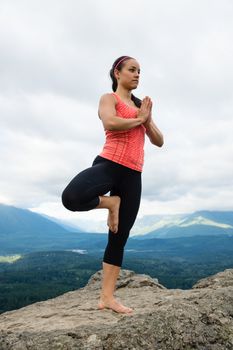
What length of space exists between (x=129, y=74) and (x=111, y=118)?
0.93 meters

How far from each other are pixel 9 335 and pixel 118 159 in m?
2.87

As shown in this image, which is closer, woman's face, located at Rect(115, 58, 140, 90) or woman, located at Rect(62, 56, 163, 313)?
woman, located at Rect(62, 56, 163, 313)

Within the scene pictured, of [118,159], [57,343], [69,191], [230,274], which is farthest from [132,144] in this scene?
[230,274]

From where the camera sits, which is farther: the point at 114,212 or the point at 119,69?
the point at 119,69

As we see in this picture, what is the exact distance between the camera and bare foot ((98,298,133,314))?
611 cm

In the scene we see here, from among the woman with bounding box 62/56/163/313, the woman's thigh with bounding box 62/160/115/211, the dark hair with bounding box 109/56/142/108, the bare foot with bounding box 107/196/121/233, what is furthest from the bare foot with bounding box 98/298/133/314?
the dark hair with bounding box 109/56/142/108

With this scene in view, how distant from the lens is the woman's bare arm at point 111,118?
5539 millimetres

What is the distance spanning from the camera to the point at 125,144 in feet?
19.0

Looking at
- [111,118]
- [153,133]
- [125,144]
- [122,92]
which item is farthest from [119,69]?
[125,144]

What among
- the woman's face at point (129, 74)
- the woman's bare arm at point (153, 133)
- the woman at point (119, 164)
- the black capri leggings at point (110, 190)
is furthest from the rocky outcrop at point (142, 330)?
the woman's face at point (129, 74)

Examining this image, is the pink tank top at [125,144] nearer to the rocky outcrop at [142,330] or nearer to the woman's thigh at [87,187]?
the woman's thigh at [87,187]

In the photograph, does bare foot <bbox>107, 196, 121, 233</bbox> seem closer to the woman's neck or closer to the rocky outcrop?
the rocky outcrop

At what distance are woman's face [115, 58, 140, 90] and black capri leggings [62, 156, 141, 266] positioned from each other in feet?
4.14

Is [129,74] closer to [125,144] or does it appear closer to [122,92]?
[122,92]
